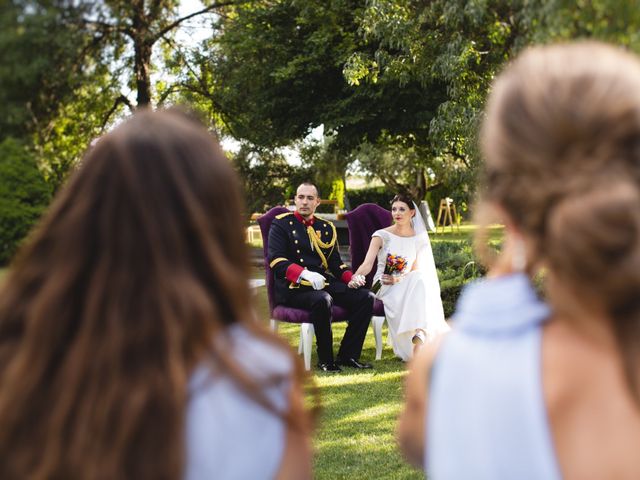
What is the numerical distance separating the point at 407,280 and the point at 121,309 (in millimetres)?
6952

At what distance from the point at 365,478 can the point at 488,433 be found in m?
3.70

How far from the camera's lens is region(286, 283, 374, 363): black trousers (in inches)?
298

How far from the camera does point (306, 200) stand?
25.8ft

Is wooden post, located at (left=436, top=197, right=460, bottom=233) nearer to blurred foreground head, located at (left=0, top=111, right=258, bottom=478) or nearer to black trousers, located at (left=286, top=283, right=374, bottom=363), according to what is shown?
black trousers, located at (left=286, top=283, right=374, bottom=363)

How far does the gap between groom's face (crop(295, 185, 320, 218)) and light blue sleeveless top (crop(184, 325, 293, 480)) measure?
6.74m

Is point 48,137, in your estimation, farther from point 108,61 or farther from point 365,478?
point 365,478

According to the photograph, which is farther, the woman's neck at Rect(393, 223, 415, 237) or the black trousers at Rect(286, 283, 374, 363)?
the woman's neck at Rect(393, 223, 415, 237)

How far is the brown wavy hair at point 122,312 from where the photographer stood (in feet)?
3.43

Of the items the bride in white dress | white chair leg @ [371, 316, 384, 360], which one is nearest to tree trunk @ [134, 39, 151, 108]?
the bride in white dress

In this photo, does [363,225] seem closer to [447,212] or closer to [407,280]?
[407,280]

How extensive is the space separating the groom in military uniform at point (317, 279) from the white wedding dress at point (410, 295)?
0.27m

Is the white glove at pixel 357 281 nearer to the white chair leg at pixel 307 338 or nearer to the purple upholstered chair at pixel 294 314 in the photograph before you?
the purple upholstered chair at pixel 294 314

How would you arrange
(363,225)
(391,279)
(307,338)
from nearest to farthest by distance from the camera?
(307,338), (391,279), (363,225)

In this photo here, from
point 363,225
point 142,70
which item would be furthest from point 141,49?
point 363,225
